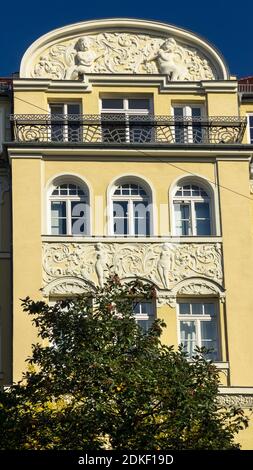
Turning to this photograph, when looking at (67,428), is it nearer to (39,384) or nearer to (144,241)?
(39,384)

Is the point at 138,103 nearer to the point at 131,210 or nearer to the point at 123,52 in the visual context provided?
the point at 123,52

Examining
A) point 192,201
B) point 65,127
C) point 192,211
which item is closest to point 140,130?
point 65,127

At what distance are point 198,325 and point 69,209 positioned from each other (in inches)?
199

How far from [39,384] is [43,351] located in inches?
33.5

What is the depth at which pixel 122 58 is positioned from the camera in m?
45.1

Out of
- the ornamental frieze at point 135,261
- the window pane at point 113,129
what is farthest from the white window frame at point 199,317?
the window pane at point 113,129

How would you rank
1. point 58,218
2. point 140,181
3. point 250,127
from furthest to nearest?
point 250,127, point 140,181, point 58,218

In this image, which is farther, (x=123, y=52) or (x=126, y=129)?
(x=123, y=52)

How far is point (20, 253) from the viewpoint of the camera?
4169cm

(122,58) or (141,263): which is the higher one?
(122,58)

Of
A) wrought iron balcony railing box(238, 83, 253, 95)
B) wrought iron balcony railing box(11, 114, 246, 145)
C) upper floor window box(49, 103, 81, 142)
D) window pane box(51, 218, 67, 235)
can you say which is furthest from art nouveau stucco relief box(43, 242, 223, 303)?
wrought iron balcony railing box(238, 83, 253, 95)

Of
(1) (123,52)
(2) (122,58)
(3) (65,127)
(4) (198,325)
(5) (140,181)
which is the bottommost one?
(4) (198,325)

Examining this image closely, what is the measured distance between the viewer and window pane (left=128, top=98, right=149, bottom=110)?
4460 cm

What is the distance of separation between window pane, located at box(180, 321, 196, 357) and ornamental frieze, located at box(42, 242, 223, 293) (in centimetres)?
115
